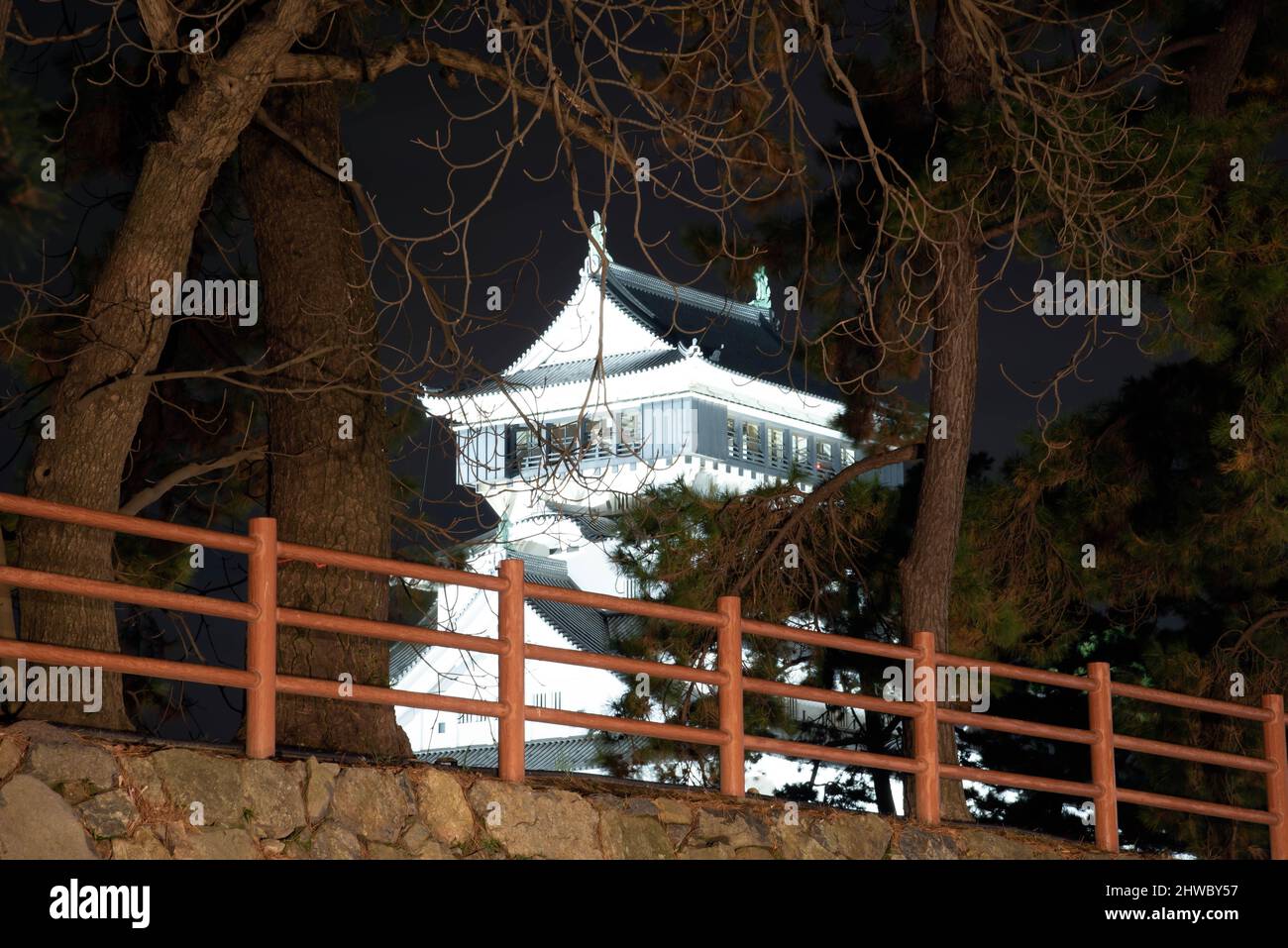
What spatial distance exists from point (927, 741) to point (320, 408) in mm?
3877

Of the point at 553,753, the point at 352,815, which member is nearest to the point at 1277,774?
the point at 352,815

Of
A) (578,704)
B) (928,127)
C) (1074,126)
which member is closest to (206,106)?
(1074,126)

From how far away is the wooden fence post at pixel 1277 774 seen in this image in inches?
430

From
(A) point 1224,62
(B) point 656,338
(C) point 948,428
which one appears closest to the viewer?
(C) point 948,428

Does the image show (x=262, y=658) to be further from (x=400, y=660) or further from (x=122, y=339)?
(x=400, y=660)

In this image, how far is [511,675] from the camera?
24.3ft

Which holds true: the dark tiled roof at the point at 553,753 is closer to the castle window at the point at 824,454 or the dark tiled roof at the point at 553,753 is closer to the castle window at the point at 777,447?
the castle window at the point at 777,447

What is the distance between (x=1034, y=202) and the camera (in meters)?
11.5

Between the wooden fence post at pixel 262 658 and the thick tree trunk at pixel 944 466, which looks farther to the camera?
the thick tree trunk at pixel 944 466

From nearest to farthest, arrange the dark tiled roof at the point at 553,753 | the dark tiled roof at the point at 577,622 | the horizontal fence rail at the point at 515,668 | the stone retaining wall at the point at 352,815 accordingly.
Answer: the stone retaining wall at the point at 352,815, the horizontal fence rail at the point at 515,668, the dark tiled roof at the point at 553,753, the dark tiled roof at the point at 577,622

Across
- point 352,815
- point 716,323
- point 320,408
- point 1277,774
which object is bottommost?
point 352,815

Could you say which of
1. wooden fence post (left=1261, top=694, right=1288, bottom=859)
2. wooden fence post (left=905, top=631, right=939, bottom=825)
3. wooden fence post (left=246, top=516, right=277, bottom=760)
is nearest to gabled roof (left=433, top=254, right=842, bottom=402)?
wooden fence post (left=1261, top=694, right=1288, bottom=859)

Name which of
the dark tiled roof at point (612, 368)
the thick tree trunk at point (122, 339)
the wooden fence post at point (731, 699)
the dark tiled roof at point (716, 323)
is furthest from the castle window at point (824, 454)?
the thick tree trunk at point (122, 339)

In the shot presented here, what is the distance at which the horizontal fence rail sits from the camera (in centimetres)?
612
